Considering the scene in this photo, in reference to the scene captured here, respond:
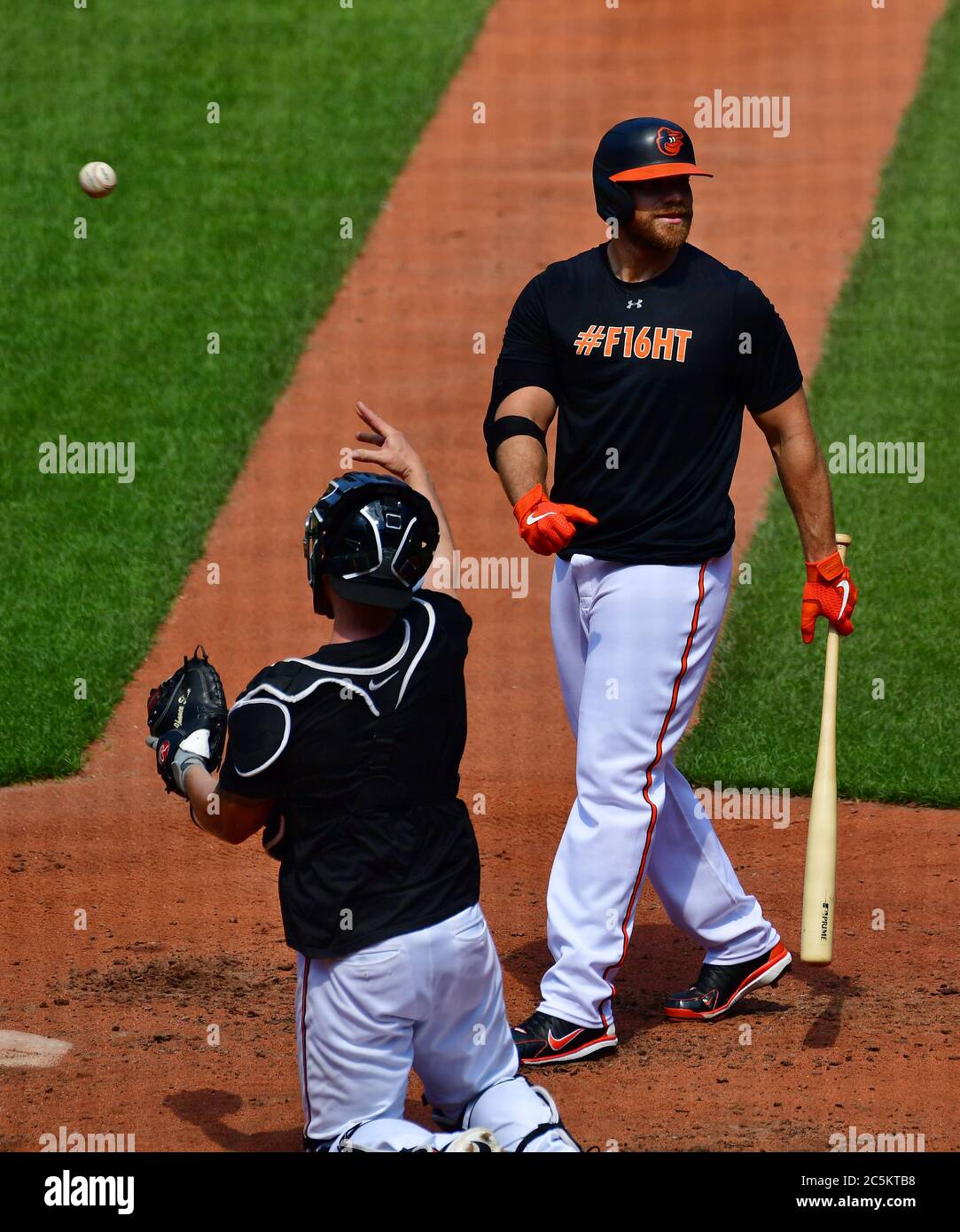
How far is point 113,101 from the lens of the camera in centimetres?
1330

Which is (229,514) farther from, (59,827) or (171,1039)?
(171,1039)

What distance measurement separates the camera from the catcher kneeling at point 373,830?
3605mm

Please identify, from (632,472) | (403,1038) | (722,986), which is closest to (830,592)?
(632,472)

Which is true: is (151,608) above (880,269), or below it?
below

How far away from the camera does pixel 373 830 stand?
365 cm

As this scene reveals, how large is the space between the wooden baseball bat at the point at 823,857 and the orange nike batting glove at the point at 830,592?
13cm

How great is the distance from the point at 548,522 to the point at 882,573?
450 cm

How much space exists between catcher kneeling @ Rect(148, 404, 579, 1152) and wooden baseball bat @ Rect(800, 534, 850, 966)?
133 cm

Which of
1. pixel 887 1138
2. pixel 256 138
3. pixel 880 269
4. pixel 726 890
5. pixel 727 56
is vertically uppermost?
pixel 727 56

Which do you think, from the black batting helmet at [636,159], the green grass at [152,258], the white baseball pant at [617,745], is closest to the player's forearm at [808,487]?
the white baseball pant at [617,745]

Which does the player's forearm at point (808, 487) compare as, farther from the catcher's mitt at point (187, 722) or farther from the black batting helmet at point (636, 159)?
the catcher's mitt at point (187, 722)

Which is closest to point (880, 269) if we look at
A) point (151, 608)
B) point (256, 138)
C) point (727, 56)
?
point (727, 56)

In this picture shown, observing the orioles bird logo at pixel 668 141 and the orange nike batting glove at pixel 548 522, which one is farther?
the orioles bird logo at pixel 668 141

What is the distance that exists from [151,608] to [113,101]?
610 cm
